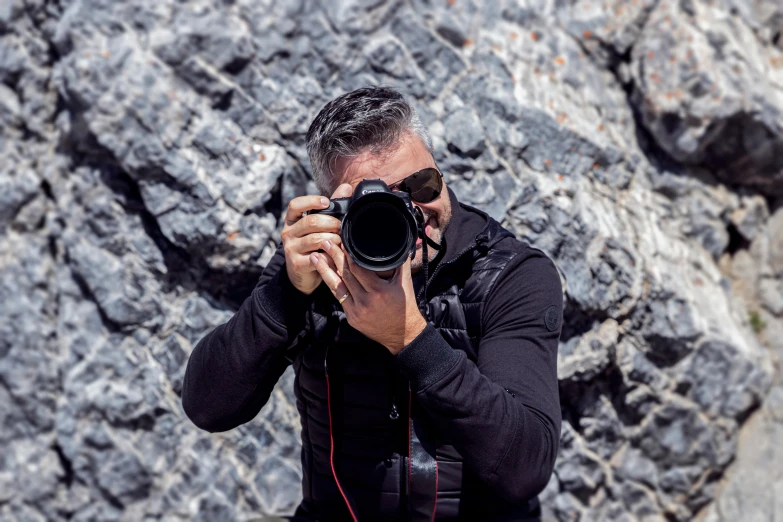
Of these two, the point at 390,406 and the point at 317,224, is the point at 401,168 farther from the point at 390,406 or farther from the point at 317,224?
the point at 390,406

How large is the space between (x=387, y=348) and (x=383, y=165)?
425 mm

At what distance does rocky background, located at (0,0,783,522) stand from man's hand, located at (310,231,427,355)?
3.57 ft

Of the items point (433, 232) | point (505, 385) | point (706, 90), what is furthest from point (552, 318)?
point (706, 90)

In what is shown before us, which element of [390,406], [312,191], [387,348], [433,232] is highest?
[433,232]

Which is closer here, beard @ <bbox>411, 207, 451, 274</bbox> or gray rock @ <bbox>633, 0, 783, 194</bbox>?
beard @ <bbox>411, 207, 451, 274</bbox>

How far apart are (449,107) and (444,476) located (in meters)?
1.32

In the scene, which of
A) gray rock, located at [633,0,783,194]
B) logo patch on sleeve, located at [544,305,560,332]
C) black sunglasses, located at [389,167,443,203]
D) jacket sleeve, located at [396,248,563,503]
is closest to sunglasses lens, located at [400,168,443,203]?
black sunglasses, located at [389,167,443,203]

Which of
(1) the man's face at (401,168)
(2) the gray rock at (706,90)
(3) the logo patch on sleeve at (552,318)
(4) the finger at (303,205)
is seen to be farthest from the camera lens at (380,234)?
(2) the gray rock at (706,90)

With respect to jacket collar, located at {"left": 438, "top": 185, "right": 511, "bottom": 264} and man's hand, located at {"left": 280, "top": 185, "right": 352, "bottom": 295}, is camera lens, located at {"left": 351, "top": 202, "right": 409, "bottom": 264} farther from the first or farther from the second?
jacket collar, located at {"left": 438, "top": 185, "right": 511, "bottom": 264}

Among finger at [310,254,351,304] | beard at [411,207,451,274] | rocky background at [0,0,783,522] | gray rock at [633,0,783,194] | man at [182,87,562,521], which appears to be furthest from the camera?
gray rock at [633,0,783,194]

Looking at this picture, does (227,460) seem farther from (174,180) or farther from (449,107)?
(449,107)

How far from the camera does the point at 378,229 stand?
1.43m

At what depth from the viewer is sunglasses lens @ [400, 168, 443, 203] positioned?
1725 millimetres

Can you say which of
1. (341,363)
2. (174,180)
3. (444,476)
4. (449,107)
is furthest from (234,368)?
(449,107)
